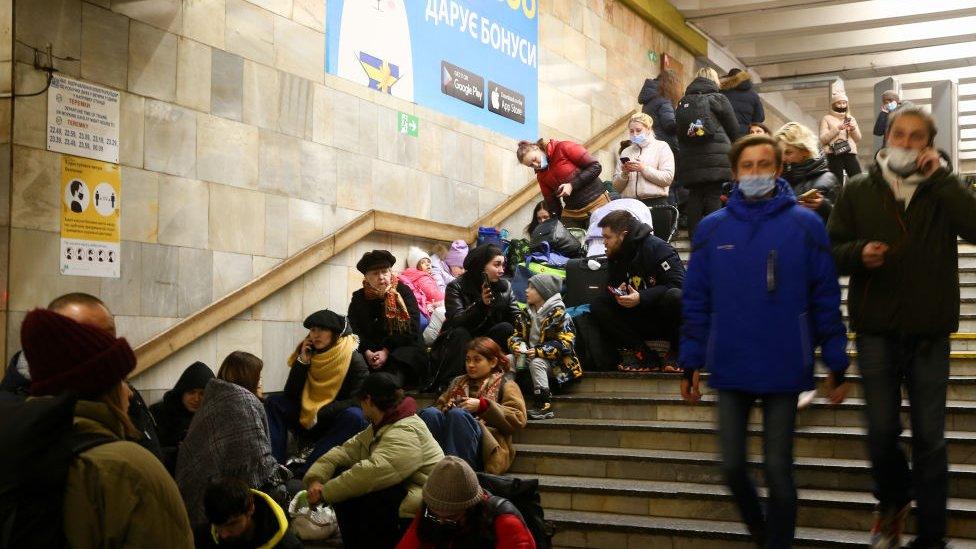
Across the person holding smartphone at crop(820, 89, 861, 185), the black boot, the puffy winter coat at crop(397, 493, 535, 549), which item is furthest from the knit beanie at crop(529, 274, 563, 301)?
the person holding smartphone at crop(820, 89, 861, 185)

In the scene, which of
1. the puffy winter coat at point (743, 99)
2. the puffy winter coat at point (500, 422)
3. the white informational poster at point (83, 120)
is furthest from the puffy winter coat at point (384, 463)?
the puffy winter coat at point (743, 99)

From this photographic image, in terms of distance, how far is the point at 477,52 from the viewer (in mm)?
11930

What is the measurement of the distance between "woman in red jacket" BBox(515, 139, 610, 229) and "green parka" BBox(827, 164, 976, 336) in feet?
21.0

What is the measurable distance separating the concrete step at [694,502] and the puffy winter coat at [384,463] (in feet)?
3.46

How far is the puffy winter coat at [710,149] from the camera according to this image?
405 inches

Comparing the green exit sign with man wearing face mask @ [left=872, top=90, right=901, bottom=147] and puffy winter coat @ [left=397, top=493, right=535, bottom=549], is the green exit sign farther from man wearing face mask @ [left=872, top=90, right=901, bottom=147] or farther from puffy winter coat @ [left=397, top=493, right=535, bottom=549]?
puffy winter coat @ [left=397, top=493, right=535, bottom=549]

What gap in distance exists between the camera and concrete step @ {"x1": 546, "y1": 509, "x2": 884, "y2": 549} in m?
5.70

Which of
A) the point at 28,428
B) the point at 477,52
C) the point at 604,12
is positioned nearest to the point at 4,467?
the point at 28,428

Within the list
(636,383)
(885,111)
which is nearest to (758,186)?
(636,383)

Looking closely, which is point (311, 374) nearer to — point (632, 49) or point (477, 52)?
point (477, 52)

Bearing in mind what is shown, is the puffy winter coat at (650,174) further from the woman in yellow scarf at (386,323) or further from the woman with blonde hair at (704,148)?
the woman in yellow scarf at (386,323)

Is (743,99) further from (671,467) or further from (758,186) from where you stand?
(758,186)

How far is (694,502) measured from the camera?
6418mm

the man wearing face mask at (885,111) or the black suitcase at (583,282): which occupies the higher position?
the man wearing face mask at (885,111)
